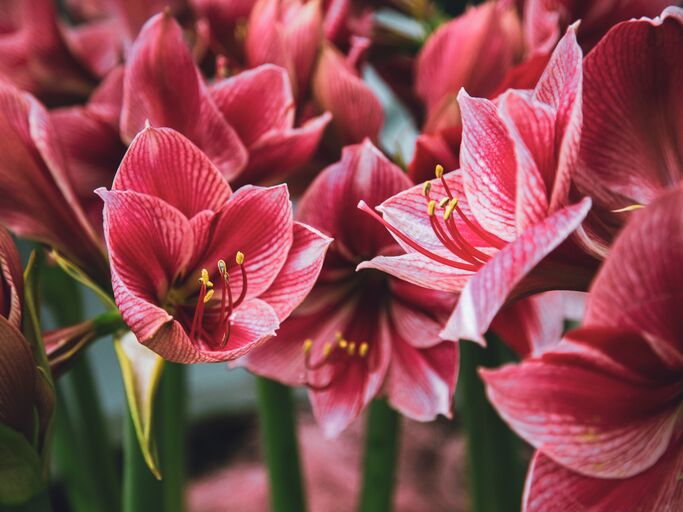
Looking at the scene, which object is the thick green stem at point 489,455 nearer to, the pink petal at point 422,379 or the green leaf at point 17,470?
the pink petal at point 422,379

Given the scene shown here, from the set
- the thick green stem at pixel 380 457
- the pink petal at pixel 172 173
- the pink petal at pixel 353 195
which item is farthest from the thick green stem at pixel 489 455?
the pink petal at pixel 172 173

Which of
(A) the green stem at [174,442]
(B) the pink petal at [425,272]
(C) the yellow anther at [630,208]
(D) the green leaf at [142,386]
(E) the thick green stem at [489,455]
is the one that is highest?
(C) the yellow anther at [630,208]

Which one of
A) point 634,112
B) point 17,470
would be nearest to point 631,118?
point 634,112

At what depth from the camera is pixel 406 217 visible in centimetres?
38

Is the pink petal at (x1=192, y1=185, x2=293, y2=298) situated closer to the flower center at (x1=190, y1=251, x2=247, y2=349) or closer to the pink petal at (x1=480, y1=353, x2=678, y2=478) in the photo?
the flower center at (x1=190, y1=251, x2=247, y2=349)

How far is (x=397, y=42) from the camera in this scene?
691mm

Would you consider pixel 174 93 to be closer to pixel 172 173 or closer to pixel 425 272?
pixel 172 173

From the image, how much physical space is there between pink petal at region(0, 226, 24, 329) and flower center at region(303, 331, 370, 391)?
0.17m

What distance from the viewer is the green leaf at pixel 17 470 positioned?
0.38 m

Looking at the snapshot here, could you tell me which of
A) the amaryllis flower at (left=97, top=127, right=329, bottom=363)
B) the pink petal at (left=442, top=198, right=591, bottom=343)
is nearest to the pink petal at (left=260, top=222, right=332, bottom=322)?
the amaryllis flower at (left=97, top=127, right=329, bottom=363)

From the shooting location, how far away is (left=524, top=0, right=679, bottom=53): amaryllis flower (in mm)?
507

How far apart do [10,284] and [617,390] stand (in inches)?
10.0

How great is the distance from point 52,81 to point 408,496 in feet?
1.97

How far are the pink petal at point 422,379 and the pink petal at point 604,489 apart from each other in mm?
135
